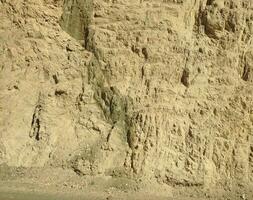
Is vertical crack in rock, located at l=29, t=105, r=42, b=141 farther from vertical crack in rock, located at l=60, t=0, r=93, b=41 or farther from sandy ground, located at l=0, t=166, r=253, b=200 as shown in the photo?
vertical crack in rock, located at l=60, t=0, r=93, b=41

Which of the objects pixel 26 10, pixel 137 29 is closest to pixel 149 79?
pixel 137 29

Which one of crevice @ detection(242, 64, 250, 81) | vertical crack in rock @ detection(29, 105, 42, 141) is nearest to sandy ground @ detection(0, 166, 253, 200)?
vertical crack in rock @ detection(29, 105, 42, 141)

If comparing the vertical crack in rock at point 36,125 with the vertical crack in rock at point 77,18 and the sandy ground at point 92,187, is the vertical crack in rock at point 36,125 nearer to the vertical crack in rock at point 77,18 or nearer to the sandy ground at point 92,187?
the sandy ground at point 92,187

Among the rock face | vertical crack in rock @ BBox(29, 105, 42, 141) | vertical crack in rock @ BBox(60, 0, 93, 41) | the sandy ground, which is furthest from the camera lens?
vertical crack in rock @ BBox(60, 0, 93, 41)

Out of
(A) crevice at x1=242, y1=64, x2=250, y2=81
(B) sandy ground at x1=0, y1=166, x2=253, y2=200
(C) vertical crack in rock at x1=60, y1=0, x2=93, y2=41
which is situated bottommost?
(B) sandy ground at x1=0, y1=166, x2=253, y2=200

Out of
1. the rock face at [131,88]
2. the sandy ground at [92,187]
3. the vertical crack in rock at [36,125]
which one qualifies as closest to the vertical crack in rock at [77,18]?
the rock face at [131,88]

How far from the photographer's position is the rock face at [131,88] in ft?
44.1

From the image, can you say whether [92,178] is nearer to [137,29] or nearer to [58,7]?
[137,29]

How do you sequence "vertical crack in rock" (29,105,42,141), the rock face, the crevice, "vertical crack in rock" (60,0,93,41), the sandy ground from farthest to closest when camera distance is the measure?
"vertical crack in rock" (60,0,93,41), the crevice, "vertical crack in rock" (29,105,42,141), the rock face, the sandy ground

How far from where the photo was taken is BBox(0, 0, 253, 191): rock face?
13438 mm

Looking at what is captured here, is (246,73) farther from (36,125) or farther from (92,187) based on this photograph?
(36,125)

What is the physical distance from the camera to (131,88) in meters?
14.4

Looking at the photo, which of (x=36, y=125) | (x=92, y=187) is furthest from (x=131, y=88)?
(x=92, y=187)

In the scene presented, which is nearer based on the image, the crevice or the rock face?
the rock face
